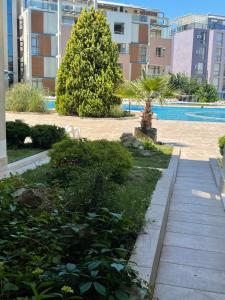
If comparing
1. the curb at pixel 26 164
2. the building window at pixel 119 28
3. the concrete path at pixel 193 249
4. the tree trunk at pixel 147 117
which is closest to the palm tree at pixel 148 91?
the tree trunk at pixel 147 117

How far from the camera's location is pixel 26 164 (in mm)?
7238

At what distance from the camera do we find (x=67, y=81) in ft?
64.1

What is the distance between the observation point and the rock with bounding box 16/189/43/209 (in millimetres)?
3346

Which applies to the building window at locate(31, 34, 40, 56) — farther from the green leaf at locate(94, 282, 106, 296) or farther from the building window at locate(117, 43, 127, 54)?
the green leaf at locate(94, 282, 106, 296)

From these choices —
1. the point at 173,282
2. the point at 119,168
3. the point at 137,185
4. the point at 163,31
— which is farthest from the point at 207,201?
the point at 163,31

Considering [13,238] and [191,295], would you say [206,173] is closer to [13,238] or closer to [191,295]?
[191,295]

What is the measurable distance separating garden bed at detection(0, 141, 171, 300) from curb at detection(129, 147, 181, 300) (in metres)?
0.08

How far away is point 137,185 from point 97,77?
1439 cm

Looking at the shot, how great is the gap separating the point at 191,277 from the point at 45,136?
268 inches

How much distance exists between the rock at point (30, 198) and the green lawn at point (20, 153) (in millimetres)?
4195

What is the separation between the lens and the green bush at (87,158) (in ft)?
17.0

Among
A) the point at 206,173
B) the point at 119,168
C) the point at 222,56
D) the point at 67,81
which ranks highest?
the point at 222,56

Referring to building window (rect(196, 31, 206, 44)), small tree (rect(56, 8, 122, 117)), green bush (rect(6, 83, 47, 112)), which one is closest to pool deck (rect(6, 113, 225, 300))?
small tree (rect(56, 8, 122, 117))

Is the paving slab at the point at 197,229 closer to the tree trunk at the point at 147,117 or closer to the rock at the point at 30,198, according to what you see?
the rock at the point at 30,198
